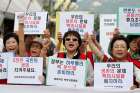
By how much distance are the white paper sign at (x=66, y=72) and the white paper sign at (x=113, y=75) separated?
0.18m

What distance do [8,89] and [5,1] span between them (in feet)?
71.8

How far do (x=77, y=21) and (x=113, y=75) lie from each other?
2384 mm

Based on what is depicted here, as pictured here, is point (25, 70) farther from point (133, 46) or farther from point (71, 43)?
point (133, 46)

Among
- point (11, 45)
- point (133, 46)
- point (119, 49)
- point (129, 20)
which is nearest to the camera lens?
point (119, 49)

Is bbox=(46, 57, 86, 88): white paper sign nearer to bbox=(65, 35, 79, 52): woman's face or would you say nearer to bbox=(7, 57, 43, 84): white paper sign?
bbox=(7, 57, 43, 84): white paper sign

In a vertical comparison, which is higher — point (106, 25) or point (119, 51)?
point (106, 25)

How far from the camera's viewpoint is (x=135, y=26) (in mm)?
7648

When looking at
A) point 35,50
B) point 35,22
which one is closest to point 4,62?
point 35,50

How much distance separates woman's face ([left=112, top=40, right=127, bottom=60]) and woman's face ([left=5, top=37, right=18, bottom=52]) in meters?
1.37

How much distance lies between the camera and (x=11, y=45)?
22.1 ft

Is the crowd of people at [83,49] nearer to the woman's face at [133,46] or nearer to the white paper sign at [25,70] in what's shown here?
the woman's face at [133,46]

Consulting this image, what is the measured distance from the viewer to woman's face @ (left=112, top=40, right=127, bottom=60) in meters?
6.14

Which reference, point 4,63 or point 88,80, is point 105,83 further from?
point 4,63

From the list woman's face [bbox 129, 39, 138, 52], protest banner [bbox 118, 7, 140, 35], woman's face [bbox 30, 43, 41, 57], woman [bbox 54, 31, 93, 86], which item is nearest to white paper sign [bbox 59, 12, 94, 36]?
protest banner [bbox 118, 7, 140, 35]
